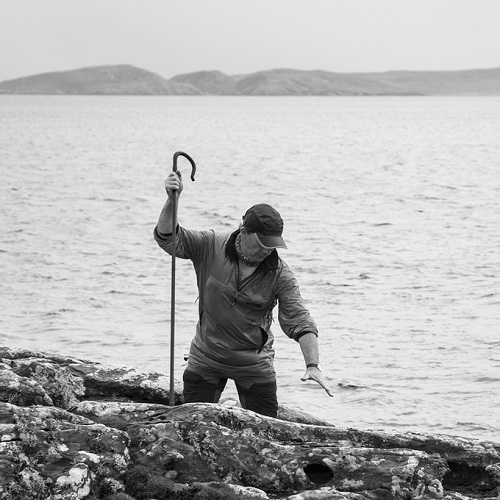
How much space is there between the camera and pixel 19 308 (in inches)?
697

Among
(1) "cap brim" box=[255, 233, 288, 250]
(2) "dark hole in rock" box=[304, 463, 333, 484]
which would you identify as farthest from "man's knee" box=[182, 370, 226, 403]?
(2) "dark hole in rock" box=[304, 463, 333, 484]

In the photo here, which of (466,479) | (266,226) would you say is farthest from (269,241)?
(466,479)

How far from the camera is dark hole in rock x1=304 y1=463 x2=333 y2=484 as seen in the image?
5.41 m

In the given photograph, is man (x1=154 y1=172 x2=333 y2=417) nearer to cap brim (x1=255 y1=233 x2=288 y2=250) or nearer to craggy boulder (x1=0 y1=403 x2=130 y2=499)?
cap brim (x1=255 y1=233 x2=288 y2=250)

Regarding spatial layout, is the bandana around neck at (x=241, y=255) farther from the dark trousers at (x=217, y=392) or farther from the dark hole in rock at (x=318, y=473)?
the dark hole in rock at (x=318, y=473)

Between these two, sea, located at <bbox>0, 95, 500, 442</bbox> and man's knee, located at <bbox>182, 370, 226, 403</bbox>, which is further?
sea, located at <bbox>0, 95, 500, 442</bbox>

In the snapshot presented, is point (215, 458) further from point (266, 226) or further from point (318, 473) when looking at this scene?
point (266, 226)

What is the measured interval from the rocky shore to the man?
1331 millimetres

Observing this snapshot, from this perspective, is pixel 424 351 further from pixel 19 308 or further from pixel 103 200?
pixel 103 200

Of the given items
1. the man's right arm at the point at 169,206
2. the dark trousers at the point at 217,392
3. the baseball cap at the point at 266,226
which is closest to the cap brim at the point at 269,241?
Result: the baseball cap at the point at 266,226

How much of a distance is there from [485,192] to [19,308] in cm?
2816

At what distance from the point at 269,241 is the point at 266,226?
0.11 m

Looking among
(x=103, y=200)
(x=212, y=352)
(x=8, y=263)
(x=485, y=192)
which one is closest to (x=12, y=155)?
(x=103, y=200)

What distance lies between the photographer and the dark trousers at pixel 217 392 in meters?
7.44
